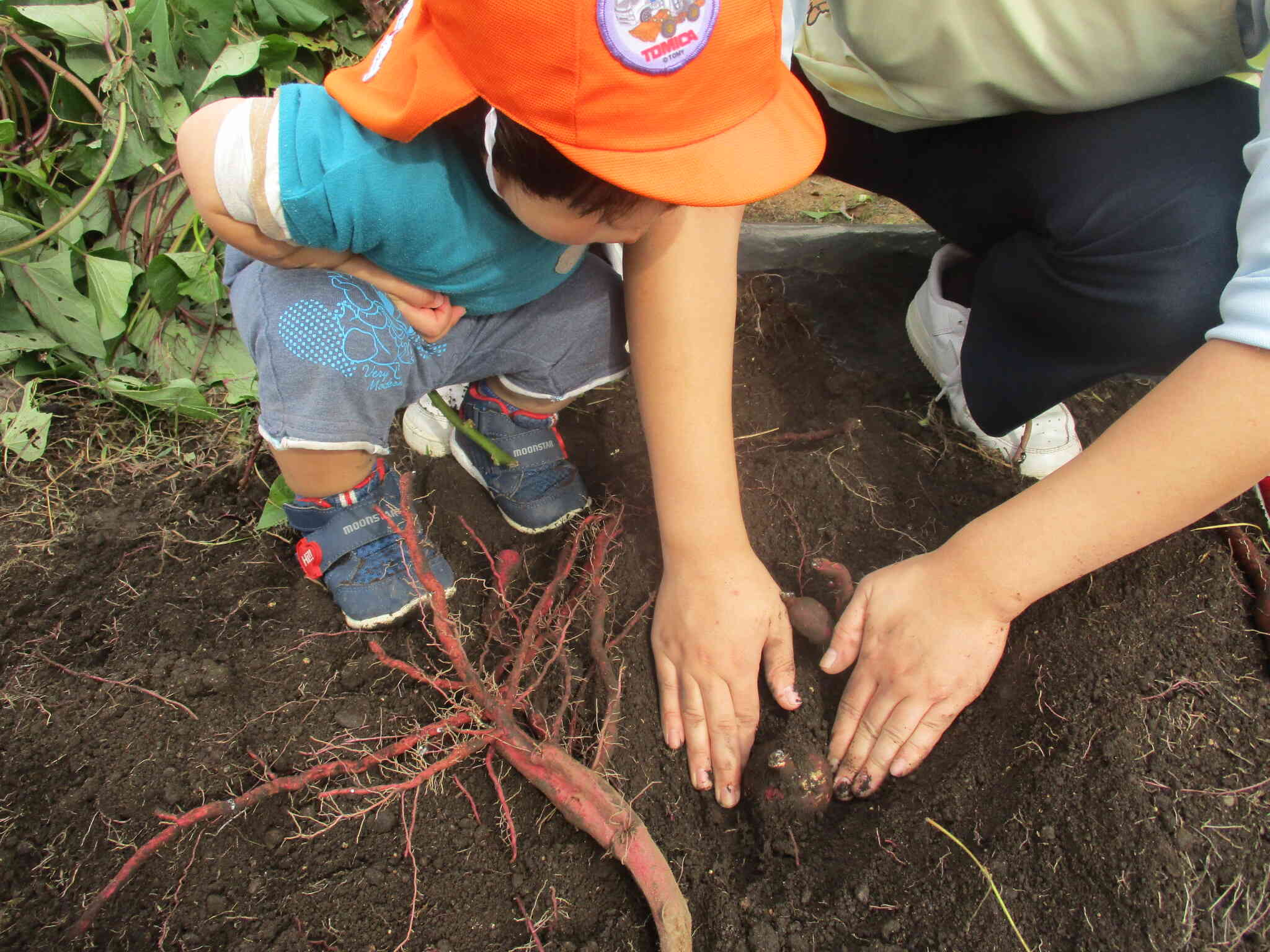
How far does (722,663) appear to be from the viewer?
1.17 metres

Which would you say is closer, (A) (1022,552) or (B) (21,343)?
(A) (1022,552)

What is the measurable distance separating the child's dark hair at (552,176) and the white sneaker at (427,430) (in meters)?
0.77

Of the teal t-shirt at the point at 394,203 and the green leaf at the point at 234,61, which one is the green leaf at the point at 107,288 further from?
the teal t-shirt at the point at 394,203

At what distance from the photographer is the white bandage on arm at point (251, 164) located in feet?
3.18

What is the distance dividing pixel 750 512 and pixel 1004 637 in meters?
0.48

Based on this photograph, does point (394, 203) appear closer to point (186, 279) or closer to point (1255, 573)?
point (186, 279)

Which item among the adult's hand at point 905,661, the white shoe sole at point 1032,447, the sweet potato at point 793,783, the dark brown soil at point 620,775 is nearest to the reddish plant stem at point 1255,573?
the dark brown soil at point 620,775

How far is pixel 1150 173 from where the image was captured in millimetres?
1188

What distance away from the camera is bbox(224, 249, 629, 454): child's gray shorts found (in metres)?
1.18

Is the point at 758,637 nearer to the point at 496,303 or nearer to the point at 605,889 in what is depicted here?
the point at 605,889

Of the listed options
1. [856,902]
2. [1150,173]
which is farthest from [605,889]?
[1150,173]

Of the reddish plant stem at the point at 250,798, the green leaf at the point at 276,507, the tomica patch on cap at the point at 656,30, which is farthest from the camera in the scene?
the green leaf at the point at 276,507

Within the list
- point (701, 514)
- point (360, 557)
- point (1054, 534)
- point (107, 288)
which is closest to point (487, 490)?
point (360, 557)

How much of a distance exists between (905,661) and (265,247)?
1.01 metres
